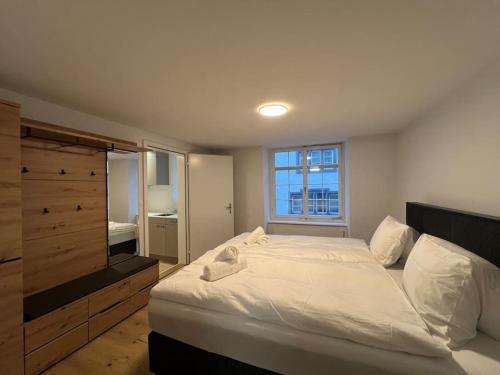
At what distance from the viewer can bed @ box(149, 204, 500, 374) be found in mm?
1015

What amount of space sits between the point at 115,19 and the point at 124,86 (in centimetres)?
76

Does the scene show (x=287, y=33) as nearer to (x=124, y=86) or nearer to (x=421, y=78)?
(x=421, y=78)

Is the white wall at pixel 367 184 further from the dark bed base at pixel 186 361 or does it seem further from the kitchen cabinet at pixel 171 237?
the dark bed base at pixel 186 361

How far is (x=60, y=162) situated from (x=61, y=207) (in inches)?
16.8

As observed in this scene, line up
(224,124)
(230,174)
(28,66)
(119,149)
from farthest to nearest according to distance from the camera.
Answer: (230,174), (224,124), (119,149), (28,66)

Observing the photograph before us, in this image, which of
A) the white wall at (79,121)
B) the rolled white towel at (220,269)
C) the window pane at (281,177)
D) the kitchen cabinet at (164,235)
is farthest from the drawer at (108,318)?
the window pane at (281,177)

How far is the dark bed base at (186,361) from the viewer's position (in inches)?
51.6

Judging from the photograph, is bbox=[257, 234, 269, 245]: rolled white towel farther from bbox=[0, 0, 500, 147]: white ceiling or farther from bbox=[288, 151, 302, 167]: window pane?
bbox=[288, 151, 302, 167]: window pane

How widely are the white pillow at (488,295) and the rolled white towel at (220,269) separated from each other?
1446 millimetres

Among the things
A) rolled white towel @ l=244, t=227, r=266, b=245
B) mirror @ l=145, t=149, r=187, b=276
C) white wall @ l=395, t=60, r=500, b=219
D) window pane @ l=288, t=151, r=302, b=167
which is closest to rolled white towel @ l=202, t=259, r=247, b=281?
rolled white towel @ l=244, t=227, r=266, b=245

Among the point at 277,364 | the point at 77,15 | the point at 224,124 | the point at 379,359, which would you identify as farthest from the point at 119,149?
the point at 379,359

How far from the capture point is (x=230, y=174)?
4.19 metres

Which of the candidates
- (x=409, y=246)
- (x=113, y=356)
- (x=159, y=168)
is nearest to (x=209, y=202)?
(x=159, y=168)

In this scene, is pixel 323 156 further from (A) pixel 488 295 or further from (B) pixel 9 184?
(B) pixel 9 184
